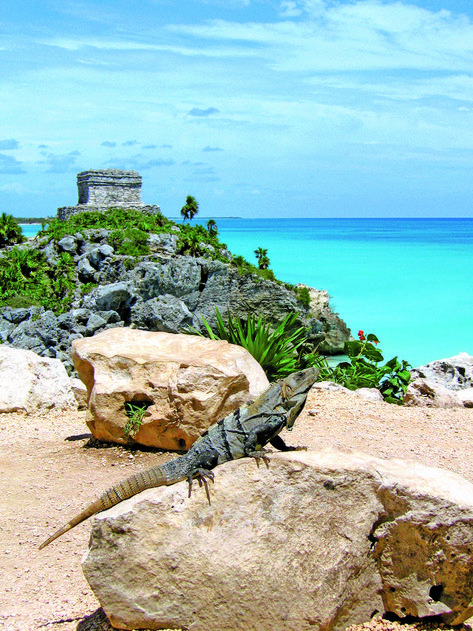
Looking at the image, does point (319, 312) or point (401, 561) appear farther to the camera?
point (319, 312)

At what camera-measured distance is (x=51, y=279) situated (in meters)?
13.2

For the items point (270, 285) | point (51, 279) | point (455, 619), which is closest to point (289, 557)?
point (455, 619)

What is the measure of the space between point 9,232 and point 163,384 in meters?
12.9

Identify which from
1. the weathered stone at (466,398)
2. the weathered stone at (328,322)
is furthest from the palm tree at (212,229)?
the weathered stone at (466,398)

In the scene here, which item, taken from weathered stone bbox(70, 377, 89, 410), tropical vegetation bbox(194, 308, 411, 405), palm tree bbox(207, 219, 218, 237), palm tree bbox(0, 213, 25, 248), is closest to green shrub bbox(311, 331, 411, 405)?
tropical vegetation bbox(194, 308, 411, 405)

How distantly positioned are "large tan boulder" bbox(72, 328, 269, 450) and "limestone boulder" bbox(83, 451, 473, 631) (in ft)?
7.82

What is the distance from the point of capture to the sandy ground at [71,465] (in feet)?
12.3

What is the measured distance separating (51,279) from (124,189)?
13.8 m

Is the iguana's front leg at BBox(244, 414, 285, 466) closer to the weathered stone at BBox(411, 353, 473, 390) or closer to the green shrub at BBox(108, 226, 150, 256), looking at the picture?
the weathered stone at BBox(411, 353, 473, 390)

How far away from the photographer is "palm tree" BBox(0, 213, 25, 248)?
16.8m

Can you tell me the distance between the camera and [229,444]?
355cm

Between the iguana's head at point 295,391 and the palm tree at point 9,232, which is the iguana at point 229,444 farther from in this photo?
the palm tree at point 9,232

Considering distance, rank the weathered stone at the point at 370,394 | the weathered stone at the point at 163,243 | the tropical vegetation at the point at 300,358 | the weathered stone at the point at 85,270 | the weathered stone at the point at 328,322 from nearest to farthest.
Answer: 1. the weathered stone at the point at 370,394
2. the tropical vegetation at the point at 300,358
3. the weathered stone at the point at 85,270
4. the weathered stone at the point at 163,243
5. the weathered stone at the point at 328,322

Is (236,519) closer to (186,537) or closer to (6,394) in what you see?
(186,537)
